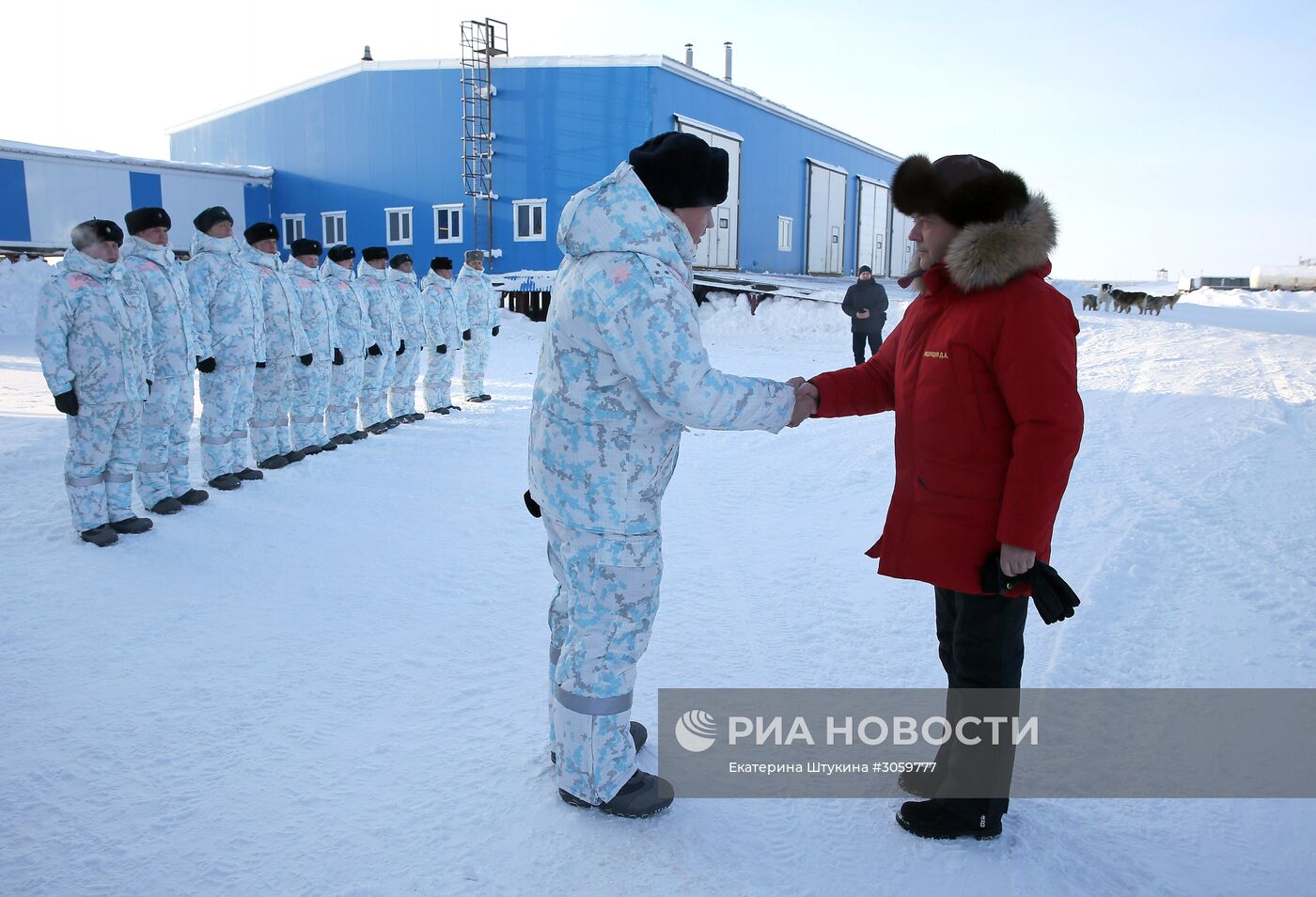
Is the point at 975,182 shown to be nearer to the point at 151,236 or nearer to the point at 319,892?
the point at 319,892

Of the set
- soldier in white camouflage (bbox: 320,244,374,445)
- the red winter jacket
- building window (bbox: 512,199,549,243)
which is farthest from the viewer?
building window (bbox: 512,199,549,243)

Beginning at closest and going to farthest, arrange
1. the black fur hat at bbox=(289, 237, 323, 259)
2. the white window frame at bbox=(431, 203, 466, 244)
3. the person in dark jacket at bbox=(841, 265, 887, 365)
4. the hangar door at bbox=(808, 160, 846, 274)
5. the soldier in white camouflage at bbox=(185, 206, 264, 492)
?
1. the soldier in white camouflage at bbox=(185, 206, 264, 492)
2. the black fur hat at bbox=(289, 237, 323, 259)
3. the person in dark jacket at bbox=(841, 265, 887, 365)
4. the white window frame at bbox=(431, 203, 466, 244)
5. the hangar door at bbox=(808, 160, 846, 274)

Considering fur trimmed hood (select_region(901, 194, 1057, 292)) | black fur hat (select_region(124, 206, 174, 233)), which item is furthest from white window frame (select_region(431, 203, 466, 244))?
fur trimmed hood (select_region(901, 194, 1057, 292))

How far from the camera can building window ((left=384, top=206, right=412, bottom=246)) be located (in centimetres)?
2161

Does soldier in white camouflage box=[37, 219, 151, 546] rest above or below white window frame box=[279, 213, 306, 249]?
below

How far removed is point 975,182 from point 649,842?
6.68ft

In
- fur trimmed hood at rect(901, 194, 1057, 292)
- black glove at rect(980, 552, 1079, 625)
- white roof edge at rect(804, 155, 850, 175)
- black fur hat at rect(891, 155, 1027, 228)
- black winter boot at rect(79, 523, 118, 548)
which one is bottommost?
black winter boot at rect(79, 523, 118, 548)

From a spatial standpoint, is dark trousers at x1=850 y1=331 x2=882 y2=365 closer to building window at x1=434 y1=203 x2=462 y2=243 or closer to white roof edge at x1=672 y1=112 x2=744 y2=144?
white roof edge at x1=672 y1=112 x2=744 y2=144

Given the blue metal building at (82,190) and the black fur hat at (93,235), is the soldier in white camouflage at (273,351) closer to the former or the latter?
the black fur hat at (93,235)

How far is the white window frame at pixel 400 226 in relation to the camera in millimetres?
21500

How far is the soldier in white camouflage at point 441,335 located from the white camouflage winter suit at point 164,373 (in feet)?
13.9

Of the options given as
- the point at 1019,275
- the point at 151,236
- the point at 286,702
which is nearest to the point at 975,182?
the point at 1019,275

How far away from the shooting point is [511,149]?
20141 millimetres

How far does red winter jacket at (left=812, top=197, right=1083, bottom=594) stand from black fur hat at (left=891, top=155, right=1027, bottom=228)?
5cm
